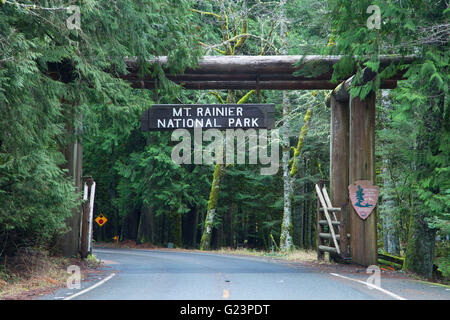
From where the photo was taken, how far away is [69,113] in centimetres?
1275

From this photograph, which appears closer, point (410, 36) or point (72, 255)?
point (410, 36)

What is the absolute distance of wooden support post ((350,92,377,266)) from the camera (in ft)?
51.5

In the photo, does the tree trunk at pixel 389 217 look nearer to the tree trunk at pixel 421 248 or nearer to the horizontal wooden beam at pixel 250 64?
the tree trunk at pixel 421 248

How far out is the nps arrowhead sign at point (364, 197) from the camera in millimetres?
15695

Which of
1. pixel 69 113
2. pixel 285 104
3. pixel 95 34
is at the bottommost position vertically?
pixel 69 113

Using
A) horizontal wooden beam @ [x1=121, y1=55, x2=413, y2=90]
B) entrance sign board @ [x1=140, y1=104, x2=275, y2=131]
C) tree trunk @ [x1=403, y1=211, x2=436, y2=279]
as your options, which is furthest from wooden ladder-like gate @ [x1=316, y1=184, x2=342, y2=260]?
entrance sign board @ [x1=140, y1=104, x2=275, y2=131]

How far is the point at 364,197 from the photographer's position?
15.8 meters

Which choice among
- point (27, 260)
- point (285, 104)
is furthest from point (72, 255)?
point (285, 104)

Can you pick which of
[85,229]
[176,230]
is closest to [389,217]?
[85,229]

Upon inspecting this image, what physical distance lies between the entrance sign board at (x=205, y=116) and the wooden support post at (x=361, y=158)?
2725 mm

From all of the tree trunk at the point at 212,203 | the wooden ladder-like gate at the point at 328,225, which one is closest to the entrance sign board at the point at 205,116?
the wooden ladder-like gate at the point at 328,225

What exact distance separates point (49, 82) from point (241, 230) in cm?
4018
